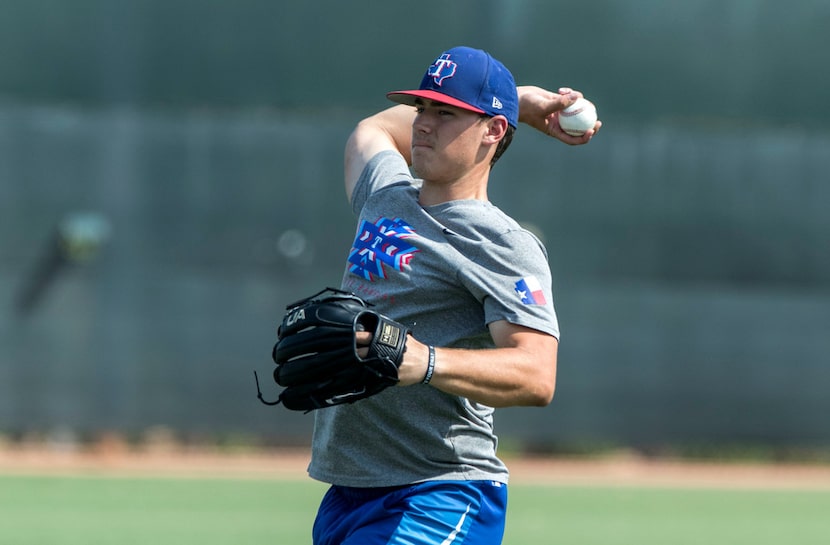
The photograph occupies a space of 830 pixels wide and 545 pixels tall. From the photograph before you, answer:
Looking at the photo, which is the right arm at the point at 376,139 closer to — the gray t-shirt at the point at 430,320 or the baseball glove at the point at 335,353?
the gray t-shirt at the point at 430,320

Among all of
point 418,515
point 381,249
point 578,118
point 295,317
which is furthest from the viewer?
point 578,118

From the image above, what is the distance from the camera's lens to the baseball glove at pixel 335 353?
281 centimetres

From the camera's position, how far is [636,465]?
38.6 ft

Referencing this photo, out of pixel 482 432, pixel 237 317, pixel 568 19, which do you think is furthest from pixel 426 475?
pixel 568 19

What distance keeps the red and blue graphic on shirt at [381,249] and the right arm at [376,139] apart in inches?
19.4

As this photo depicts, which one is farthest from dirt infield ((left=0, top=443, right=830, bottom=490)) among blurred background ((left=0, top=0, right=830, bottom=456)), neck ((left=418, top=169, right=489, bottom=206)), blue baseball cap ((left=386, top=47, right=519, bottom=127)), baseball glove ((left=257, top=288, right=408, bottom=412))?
baseball glove ((left=257, top=288, right=408, bottom=412))

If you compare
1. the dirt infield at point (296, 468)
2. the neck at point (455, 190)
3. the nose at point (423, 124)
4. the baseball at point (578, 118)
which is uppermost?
the baseball at point (578, 118)

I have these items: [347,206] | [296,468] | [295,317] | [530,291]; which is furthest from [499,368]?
[347,206]

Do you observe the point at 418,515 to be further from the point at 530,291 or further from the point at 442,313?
the point at 530,291

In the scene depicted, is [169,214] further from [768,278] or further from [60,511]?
[768,278]

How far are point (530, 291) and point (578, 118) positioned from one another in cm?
93

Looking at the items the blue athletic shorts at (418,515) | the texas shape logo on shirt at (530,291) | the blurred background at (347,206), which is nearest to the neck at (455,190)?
the texas shape logo on shirt at (530,291)

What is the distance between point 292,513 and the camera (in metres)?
8.16

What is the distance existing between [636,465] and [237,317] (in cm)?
436
